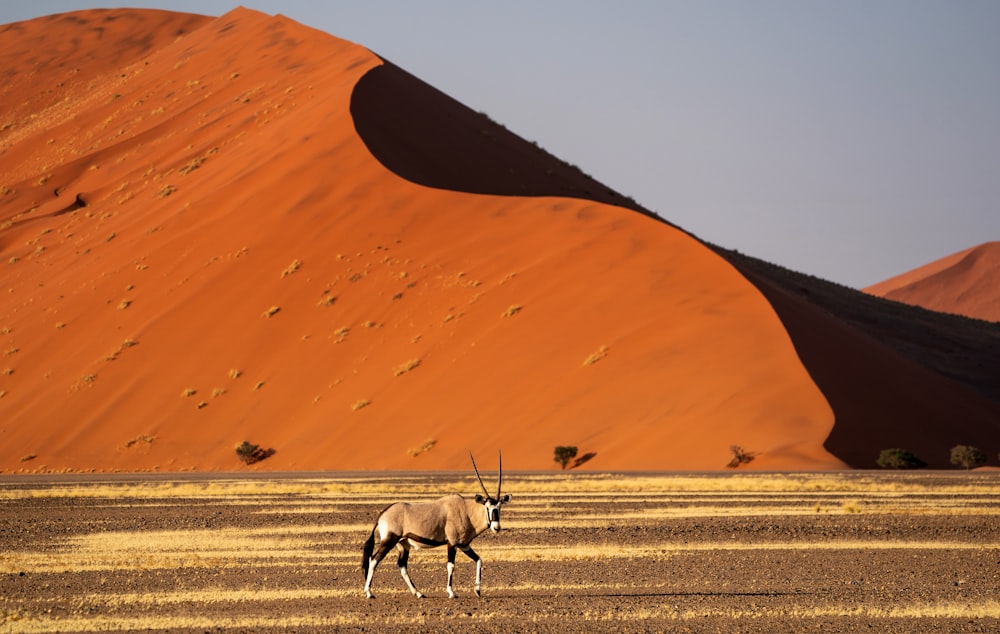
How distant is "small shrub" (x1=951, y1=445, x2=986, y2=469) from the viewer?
126 ft

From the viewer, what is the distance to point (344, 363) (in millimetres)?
48438

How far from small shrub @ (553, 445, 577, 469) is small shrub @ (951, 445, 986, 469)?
11.4 metres

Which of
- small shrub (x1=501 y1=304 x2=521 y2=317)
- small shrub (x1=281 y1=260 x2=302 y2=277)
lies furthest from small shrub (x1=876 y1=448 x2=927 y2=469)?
small shrub (x1=281 y1=260 x2=302 y2=277)

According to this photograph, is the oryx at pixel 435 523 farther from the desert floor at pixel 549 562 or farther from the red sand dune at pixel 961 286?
the red sand dune at pixel 961 286

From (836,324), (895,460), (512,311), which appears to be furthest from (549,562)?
(836,324)

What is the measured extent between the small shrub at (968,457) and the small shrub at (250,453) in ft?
72.5

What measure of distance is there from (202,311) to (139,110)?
33535mm

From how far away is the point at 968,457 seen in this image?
38312 mm

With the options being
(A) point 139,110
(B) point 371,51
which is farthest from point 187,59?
(B) point 371,51

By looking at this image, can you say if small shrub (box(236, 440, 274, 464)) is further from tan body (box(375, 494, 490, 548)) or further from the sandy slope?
tan body (box(375, 494, 490, 548))

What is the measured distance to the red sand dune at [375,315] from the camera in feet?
134

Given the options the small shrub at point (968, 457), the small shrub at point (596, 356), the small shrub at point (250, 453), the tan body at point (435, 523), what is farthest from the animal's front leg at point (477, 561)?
Result: the small shrub at point (250, 453)

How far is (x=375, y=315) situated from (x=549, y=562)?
3538 centimetres

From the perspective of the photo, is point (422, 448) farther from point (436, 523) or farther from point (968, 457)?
point (436, 523)
